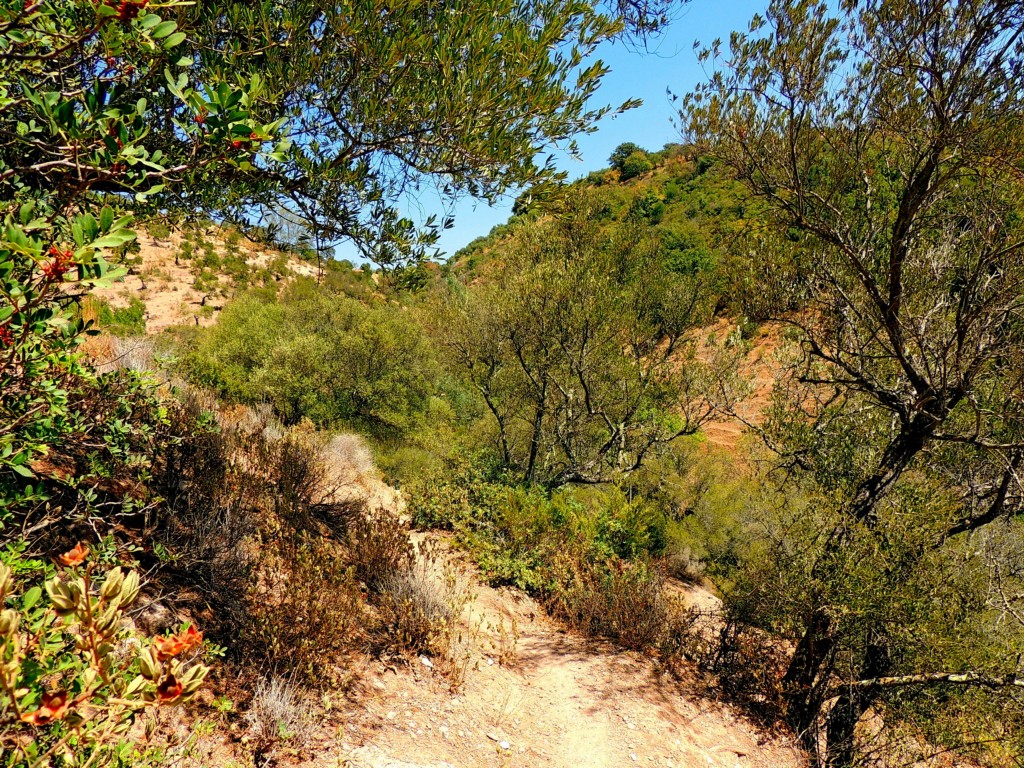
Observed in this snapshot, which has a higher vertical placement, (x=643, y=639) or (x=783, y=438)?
(x=783, y=438)

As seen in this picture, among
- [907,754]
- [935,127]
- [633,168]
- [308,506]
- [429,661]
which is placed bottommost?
[907,754]

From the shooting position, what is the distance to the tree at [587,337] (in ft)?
38.2

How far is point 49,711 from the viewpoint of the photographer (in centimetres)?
96

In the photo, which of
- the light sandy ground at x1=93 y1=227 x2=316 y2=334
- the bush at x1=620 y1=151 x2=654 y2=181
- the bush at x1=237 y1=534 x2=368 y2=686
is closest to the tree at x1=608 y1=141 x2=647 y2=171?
the bush at x1=620 y1=151 x2=654 y2=181

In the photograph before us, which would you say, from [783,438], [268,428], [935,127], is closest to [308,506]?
[268,428]

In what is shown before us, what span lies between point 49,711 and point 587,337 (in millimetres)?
11523

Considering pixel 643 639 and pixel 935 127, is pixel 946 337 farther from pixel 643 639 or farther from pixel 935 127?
pixel 643 639

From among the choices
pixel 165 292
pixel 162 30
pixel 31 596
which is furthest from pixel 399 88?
pixel 165 292

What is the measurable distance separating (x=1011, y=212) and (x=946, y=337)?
1.45 metres

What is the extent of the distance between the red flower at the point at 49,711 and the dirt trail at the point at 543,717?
2874mm

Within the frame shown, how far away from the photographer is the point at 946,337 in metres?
5.61

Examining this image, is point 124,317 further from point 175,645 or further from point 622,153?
point 622,153

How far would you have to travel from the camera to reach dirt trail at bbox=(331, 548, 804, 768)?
3.74m

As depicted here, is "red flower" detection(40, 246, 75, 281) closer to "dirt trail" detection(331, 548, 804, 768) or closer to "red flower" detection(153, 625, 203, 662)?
"red flower" detection(153, 625, 203, 662)
